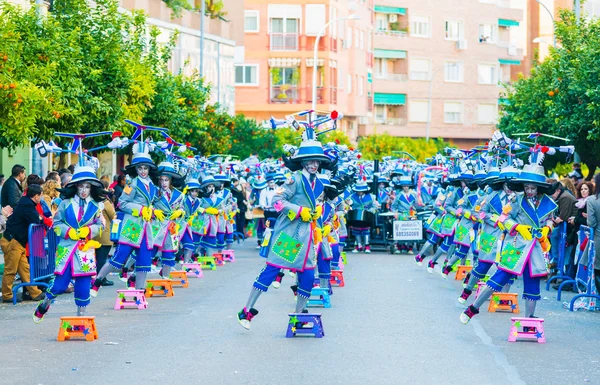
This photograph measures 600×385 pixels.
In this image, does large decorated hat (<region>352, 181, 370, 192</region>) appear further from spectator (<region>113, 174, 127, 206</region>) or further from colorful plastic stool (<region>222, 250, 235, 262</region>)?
spectator (<region>113, 174, 127, 206</region>)

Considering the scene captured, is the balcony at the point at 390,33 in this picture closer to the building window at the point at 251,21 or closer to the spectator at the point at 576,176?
the building window at the point at 251,21

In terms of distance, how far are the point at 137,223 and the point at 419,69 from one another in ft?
235

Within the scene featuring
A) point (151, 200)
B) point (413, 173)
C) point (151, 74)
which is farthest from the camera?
point (413, 173)

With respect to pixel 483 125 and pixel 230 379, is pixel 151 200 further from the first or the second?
pixel 483 125

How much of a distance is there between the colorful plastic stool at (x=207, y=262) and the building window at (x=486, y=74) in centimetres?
6801

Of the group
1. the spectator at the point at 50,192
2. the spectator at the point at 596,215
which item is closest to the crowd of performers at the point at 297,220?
the spectator at the point at 50,192

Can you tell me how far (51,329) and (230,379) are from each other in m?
4.28

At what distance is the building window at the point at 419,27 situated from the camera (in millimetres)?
87125

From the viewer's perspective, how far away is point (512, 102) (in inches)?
1565

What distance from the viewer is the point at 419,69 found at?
8788 cm

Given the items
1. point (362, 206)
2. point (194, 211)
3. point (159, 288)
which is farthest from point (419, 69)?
A: point (159, 288)

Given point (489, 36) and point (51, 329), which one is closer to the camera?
point (51, 329)

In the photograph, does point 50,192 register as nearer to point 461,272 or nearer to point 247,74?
point 461,272

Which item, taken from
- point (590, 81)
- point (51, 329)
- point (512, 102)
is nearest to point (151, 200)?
point (51, 329)
